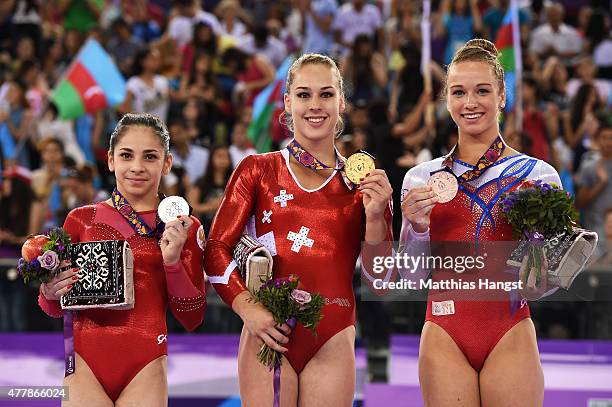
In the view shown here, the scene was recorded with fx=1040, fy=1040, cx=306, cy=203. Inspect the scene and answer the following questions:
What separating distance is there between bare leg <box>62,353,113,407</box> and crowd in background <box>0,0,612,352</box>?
2.82m

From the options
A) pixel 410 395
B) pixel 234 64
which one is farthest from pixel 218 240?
pixel 234 64

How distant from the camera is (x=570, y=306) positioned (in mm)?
7082

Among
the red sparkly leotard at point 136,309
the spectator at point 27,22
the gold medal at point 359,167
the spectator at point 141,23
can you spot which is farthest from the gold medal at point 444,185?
A: the spectator at point 27,22

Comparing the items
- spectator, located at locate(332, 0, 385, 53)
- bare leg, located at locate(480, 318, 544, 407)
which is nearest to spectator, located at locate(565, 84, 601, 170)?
spectator, located at locate(332, 0, 385, 53)

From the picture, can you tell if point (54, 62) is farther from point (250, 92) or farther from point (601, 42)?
point (601, 42)

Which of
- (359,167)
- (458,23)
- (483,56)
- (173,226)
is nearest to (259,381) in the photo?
(173,226)

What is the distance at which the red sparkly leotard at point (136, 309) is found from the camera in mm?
4445

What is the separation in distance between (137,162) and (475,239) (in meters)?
1.52

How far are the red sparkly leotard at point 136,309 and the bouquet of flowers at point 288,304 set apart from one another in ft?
1.42

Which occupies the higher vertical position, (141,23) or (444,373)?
(141,23)

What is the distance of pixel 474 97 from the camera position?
14.7 ft

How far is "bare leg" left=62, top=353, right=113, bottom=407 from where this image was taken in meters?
4.36

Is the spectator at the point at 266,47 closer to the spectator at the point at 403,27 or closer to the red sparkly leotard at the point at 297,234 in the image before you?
the spectator at the point at 403,27

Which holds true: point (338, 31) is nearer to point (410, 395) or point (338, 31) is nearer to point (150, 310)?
point (410, 395)
